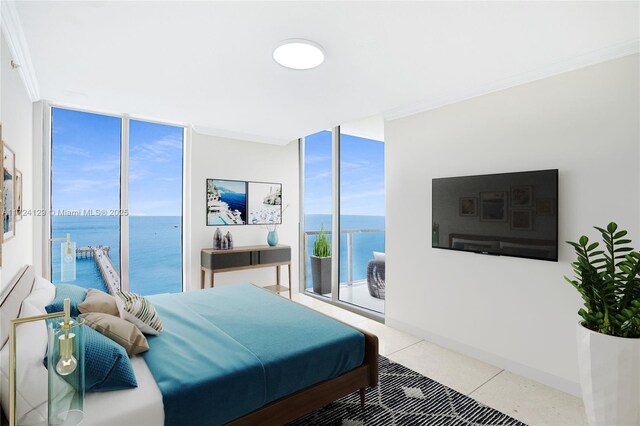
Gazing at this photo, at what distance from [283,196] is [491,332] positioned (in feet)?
11.8

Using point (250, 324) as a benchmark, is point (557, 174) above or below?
above

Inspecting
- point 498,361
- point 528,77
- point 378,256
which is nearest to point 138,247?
point 378,256

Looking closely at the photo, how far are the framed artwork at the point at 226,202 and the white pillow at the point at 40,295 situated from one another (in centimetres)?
239

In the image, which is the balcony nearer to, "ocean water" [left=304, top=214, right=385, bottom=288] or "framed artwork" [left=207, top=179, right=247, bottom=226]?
"ocean water" [left=304, top=214, right=385, bottom=288]

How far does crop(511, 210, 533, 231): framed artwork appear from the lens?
2.69m

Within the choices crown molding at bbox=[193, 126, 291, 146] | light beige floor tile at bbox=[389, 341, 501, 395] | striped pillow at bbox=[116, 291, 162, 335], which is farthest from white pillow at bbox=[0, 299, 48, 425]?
crown molding at bbox=[193, 126, 291, 146]

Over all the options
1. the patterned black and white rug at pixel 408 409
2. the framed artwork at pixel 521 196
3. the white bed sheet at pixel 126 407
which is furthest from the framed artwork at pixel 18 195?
the framed artwork at pixel 521 196

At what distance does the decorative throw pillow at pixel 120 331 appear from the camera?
184 centimetres

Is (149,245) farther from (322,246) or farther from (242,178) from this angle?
(322,246)

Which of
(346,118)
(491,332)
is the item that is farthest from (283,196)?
(491,332)

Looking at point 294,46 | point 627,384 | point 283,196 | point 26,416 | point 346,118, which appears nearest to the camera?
point 26,416

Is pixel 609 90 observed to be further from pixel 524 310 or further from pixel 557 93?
pixel 524 310

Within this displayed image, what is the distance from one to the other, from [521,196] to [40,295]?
368cm

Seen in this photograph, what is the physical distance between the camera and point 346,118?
13.2 ft
